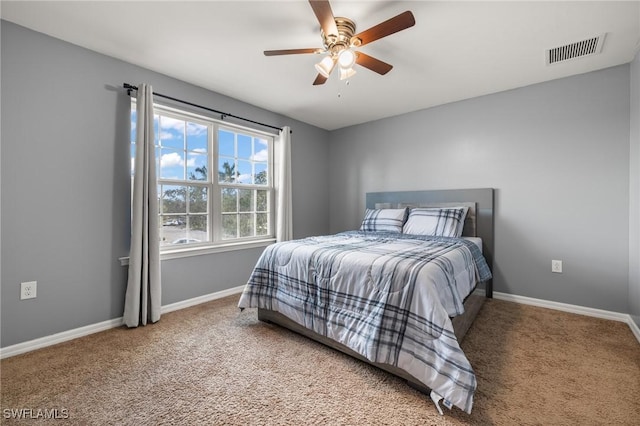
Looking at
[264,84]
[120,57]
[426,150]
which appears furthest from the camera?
[426,150]

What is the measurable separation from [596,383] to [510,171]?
2.13m

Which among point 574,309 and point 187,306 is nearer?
point 574,309

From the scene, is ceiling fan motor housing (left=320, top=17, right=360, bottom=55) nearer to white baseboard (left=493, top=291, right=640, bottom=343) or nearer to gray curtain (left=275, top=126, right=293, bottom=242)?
gray curtain (left=275, top=126, right=293, bottom=242)

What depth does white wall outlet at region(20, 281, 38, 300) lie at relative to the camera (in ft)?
6.57

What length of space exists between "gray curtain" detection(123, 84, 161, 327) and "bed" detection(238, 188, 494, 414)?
35.2 inches

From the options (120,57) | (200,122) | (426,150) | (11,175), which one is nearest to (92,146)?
(11,175)

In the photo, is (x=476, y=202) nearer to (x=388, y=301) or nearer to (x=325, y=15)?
(x=388, y=301)

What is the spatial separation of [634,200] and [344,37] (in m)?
2.80

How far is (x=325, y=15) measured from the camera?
63.5 inches

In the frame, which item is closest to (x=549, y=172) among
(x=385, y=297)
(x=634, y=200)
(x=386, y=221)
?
(x=634, y=200)

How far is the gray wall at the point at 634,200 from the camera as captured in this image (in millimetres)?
2250

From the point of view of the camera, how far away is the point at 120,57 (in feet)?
7.99

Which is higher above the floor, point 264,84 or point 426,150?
point 264,84

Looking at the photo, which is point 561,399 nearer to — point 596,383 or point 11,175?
point 596,383
